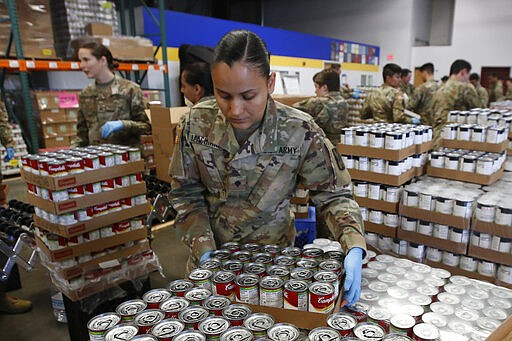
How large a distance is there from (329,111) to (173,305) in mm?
3410

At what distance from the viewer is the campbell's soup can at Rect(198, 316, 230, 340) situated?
0.90 m

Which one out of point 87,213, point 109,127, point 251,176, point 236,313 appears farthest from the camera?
point 109,127

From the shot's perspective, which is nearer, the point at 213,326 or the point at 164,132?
the point at 213,326

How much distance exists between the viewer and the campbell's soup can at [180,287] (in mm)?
1096

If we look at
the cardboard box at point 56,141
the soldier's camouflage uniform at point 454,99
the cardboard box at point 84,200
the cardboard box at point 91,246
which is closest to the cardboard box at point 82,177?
the cardboard box at point 84,200

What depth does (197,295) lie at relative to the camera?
107 centimetres

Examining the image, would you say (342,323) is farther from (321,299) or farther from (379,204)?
(379,204)

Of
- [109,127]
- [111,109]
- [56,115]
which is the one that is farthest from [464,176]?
[56,115]

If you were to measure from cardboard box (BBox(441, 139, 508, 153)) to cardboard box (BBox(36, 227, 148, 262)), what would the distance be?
2.59m

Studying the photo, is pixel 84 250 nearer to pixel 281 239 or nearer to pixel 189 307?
pixel 281 239

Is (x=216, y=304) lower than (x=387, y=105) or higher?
lower

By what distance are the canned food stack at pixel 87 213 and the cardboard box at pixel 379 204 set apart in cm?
166

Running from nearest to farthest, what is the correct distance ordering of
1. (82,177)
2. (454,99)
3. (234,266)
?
(234,266) → (82,177) → (454,99)

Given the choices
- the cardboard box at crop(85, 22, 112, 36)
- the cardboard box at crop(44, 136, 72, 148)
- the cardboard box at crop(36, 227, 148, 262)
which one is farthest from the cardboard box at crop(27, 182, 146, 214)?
the cardboard box at crop(44, 136, 72, 148)
